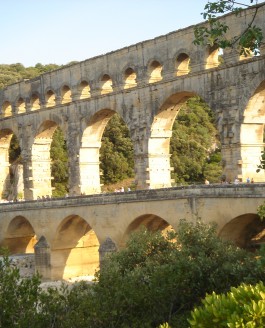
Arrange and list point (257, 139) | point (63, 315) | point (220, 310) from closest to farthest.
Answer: point (220, 310) < point (63, 315) < point (257, 139)

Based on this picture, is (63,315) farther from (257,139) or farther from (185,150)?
(185,150)

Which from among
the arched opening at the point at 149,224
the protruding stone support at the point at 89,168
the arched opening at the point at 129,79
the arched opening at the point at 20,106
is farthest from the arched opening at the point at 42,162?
the arched opening at the point at 149,224

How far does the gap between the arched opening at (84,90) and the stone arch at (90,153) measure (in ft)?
5.51

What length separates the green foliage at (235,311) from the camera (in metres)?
11.1

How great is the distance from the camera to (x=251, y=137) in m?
29.9

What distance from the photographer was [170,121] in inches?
1346

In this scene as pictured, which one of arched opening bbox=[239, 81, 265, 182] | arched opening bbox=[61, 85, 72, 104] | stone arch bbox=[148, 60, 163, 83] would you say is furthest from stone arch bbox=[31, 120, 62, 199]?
arched opening bbox=[239, 81, 265, 182]

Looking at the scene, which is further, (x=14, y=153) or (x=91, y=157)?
(x=14, y=153)

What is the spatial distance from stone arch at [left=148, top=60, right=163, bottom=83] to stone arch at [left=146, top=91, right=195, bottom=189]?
1.64m

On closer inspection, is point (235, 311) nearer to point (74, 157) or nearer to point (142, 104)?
point (142, 104)

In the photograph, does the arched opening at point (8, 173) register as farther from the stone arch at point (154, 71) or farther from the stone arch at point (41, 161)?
the stone arch at point (154, 71)

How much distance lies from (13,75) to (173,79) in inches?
1821

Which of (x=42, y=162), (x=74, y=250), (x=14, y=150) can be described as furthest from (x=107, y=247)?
(x=14, y=150)

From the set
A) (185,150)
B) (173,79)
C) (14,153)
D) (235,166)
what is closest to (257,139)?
(235,166)
